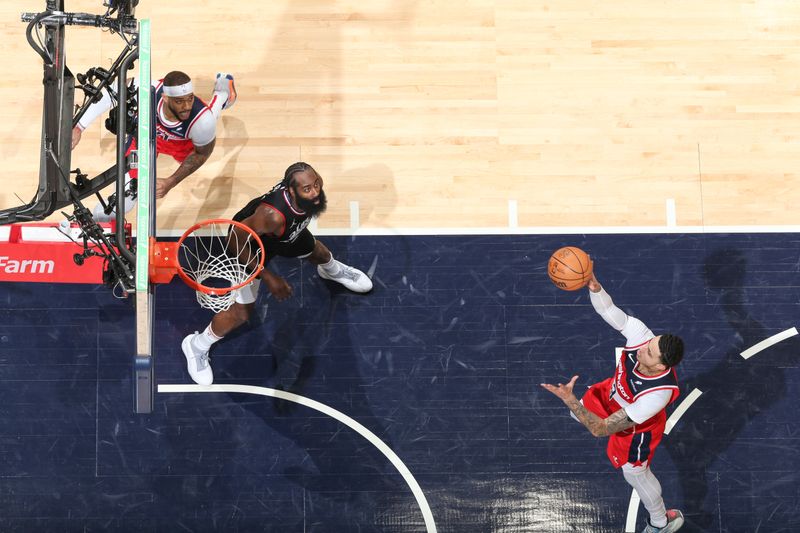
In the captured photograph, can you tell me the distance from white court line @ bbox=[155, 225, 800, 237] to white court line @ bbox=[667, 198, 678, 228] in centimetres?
4

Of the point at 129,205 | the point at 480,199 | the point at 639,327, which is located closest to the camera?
the point at 639,327

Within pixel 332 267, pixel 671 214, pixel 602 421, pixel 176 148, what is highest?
pixel 176 148

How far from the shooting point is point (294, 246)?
25.5 ft

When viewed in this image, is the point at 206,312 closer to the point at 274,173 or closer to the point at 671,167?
the point at 274,173

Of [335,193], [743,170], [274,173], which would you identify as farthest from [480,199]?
[743,170]

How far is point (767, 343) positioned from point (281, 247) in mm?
4462

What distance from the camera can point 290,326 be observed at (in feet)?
27.6

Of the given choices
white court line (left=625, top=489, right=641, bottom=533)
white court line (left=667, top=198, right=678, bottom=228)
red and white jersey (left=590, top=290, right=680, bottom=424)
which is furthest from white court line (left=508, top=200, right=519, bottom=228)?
white court line (left=625, top=489, right=641, bottom=533)

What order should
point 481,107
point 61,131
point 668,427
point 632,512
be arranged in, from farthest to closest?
point 481,107
point 668,427
point 632,512
point 61,131

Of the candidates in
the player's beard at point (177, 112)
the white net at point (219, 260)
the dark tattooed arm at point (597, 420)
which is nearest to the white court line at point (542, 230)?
the white net at point (219, 260)

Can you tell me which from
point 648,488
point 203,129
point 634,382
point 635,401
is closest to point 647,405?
point 635,401

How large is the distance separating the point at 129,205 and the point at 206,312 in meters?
1.20

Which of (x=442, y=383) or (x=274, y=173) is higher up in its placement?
(x=274, y=173)

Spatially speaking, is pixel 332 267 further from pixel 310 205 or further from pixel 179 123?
pixel 179 123
